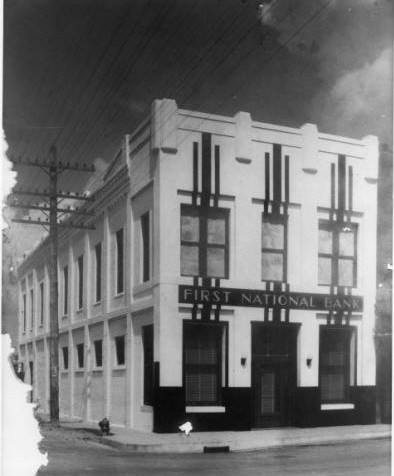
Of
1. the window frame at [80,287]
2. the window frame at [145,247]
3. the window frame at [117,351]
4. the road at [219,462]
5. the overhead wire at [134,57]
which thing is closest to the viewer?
the road at [219,462]

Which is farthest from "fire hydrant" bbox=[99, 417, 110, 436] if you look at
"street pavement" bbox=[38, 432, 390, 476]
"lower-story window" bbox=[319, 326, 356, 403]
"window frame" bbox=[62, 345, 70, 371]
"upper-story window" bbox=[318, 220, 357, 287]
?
"upper-story window" bbox=[318, 220, 357, 287]

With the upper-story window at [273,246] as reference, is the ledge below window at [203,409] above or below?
below

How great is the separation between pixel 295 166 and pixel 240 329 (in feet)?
6.49

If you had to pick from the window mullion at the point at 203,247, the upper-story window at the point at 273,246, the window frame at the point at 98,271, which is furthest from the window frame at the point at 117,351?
the upper-story window at the point at 273,246

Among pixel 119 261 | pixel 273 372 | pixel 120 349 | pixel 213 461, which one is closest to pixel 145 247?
pixel 119 261

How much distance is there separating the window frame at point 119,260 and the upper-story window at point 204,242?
757 mm

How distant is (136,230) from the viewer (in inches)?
364

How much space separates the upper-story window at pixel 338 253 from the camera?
9250mm

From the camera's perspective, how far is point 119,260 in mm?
9289

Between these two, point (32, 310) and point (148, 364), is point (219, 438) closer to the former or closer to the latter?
point (148, 364)

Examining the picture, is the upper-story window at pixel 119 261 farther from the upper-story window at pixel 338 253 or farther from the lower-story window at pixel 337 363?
the lower-story window at pixel 337 363

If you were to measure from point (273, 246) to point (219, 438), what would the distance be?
2.23 metres

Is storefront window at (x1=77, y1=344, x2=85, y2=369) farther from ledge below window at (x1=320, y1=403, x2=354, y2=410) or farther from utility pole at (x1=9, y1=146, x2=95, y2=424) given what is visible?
ledge below window at (x1=320, y1=403, x2=354, y2=410)

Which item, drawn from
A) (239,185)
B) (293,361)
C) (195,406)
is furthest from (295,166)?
(195,406)
